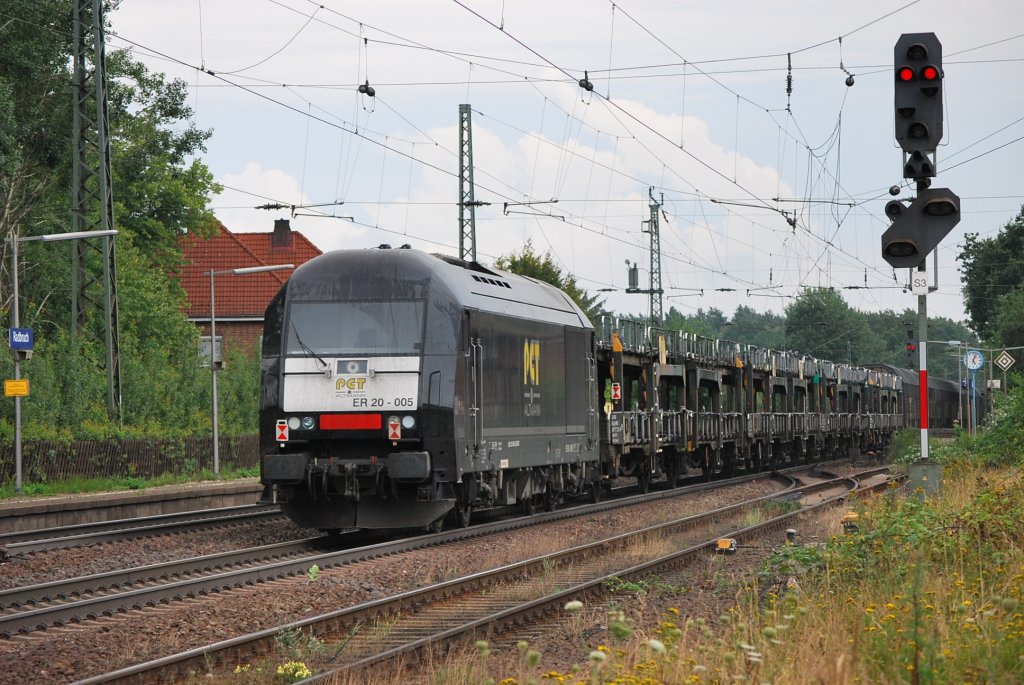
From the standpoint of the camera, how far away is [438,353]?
56.0 ft

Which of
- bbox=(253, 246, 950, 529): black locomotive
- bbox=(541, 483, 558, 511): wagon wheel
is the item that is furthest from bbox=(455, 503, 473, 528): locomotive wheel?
bbox=(541, 483, 558, 511): wagon wheel

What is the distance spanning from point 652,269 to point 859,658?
44.9 m

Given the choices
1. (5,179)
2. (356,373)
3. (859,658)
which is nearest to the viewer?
(859,658)

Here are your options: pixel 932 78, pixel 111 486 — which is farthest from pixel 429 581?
pixel 111 486

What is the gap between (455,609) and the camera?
39.4 ft

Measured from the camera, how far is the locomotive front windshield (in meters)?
17.1

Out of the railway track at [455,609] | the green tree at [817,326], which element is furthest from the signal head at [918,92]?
the green tree at [817,326]

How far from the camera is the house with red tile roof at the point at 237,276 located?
6009 cm

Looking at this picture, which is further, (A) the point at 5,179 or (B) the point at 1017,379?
(A) the point at 5,179

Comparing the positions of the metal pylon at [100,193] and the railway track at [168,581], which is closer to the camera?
the railway track at [168,581]

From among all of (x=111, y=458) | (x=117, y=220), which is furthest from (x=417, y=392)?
(x=117, y=220)

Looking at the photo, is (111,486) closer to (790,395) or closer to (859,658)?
(790,395)

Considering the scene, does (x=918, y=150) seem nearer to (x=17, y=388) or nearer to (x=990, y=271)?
(x=17, y=388)

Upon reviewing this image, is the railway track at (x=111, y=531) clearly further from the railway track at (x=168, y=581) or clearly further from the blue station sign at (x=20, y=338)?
the blue station sign at (x=20, y=338)
